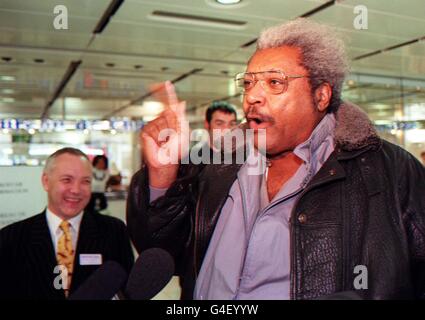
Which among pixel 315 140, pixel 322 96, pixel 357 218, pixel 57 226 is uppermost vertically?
pixel 322 96

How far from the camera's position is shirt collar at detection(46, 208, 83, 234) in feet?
6.17

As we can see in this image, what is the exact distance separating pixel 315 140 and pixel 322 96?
0.37 feet

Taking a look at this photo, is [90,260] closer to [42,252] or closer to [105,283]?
[42,252]

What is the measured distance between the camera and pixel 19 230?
1787 millimetres

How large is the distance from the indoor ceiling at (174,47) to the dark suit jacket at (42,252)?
4.02 feet

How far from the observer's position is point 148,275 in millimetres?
640

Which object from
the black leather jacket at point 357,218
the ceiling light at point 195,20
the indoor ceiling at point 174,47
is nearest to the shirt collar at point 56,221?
the black leather jacket at point 357,218

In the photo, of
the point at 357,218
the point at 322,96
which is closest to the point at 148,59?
the point at 322,96

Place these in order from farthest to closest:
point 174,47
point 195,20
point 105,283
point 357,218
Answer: point 174,47 < point 195,20 < point 357,218 < point 105,283

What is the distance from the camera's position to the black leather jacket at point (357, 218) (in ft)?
2.55

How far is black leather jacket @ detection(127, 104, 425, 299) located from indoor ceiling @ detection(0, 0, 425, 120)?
36 centimetres

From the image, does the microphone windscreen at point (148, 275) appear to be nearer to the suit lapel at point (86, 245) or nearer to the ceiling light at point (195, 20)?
the suit lapel at point (86, 245)

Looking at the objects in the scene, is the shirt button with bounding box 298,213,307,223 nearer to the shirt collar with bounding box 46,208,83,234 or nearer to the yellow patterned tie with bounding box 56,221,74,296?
the yellow patterned tie with bounding box 56,221,74,296

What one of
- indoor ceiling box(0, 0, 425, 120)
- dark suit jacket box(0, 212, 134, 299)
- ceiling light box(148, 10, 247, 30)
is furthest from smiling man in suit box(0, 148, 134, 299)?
ceiling light box(148, 10, 247, 30)
